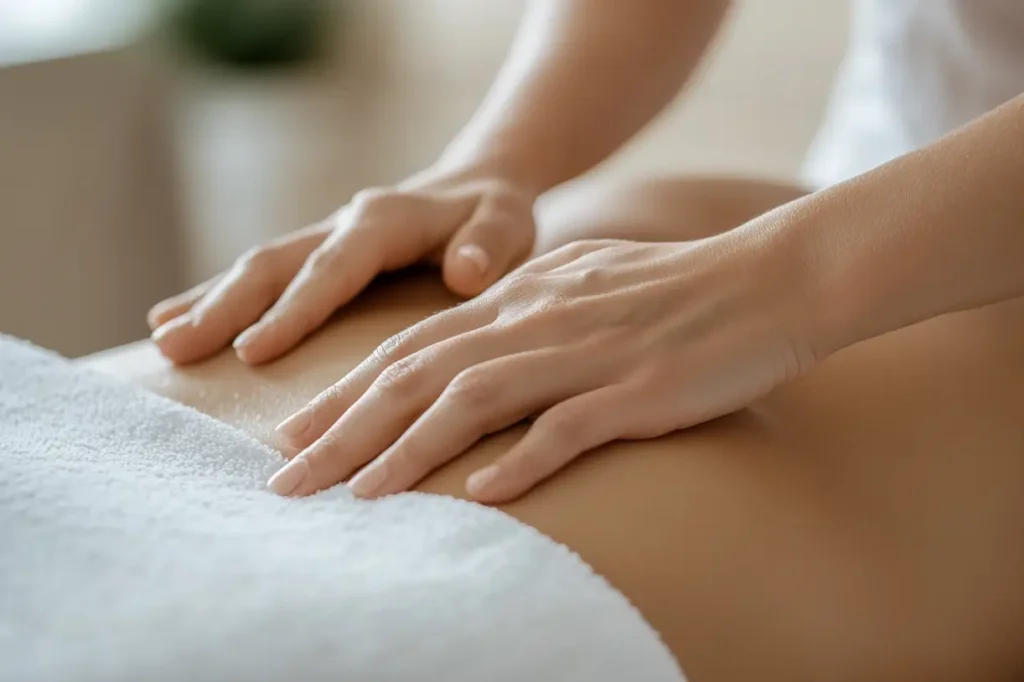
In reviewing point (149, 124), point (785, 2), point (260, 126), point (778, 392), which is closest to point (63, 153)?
point (149, 124)

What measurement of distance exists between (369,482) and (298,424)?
78 mm

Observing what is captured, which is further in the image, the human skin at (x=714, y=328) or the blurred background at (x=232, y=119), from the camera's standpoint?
the blurred background at (x=232, y=119)

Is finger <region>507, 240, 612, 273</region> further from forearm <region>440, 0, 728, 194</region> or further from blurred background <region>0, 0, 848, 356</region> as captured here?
blurred background <region>0, 0, 848, 356</region>

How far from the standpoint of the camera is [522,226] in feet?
2.93

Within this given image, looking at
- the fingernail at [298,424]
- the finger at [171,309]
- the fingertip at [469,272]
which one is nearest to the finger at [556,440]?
the fingernail at [298,424]

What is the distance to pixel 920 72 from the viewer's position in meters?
1.03

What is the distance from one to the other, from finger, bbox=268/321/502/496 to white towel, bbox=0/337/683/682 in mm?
18

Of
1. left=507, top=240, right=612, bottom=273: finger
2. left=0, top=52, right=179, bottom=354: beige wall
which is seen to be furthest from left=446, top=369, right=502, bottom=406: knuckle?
left=0, top=52, right=179, bottom=354: beige wall

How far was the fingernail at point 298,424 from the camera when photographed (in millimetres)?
670

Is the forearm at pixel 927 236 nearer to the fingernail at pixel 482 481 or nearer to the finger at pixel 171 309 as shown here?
the fingernail at pixel 482 481

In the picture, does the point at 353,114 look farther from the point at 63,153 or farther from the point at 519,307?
the point at 519,307

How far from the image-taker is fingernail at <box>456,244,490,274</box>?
33.0 inches

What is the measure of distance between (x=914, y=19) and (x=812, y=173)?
0.30m

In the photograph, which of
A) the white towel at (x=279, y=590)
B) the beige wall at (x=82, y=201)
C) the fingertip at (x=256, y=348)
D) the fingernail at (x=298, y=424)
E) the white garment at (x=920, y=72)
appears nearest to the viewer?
the white towel at (x=279, y=590)
